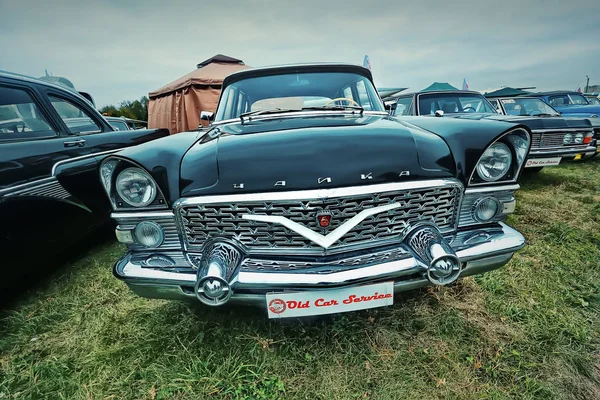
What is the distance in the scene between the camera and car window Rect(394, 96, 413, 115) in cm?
531

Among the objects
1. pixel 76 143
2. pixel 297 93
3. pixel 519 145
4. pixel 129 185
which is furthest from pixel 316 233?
pixel 76 143

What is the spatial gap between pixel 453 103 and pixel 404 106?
80cm

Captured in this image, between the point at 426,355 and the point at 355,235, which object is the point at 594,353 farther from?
the point at 355,235

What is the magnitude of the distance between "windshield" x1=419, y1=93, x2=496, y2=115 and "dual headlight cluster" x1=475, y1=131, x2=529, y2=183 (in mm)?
3712

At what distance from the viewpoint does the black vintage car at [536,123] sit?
4535 mm

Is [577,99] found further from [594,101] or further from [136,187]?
[136,187]

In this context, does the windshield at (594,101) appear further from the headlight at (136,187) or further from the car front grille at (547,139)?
the headlight at (136,187)

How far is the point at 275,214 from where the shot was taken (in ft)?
4.74

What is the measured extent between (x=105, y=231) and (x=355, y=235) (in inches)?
126

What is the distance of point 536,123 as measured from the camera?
462 centimetres

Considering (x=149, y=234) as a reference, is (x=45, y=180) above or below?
above

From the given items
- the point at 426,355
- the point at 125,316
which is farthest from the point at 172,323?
the point at 426,355

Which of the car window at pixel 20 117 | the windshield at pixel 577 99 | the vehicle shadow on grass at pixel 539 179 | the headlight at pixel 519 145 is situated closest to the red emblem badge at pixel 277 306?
the headlight at pixel 519 145

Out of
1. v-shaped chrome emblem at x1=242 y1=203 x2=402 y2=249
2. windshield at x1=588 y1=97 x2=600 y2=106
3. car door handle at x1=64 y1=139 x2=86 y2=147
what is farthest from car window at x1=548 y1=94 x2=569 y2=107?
car door handle at x1=64 y1=139 x2=86 y2=147
